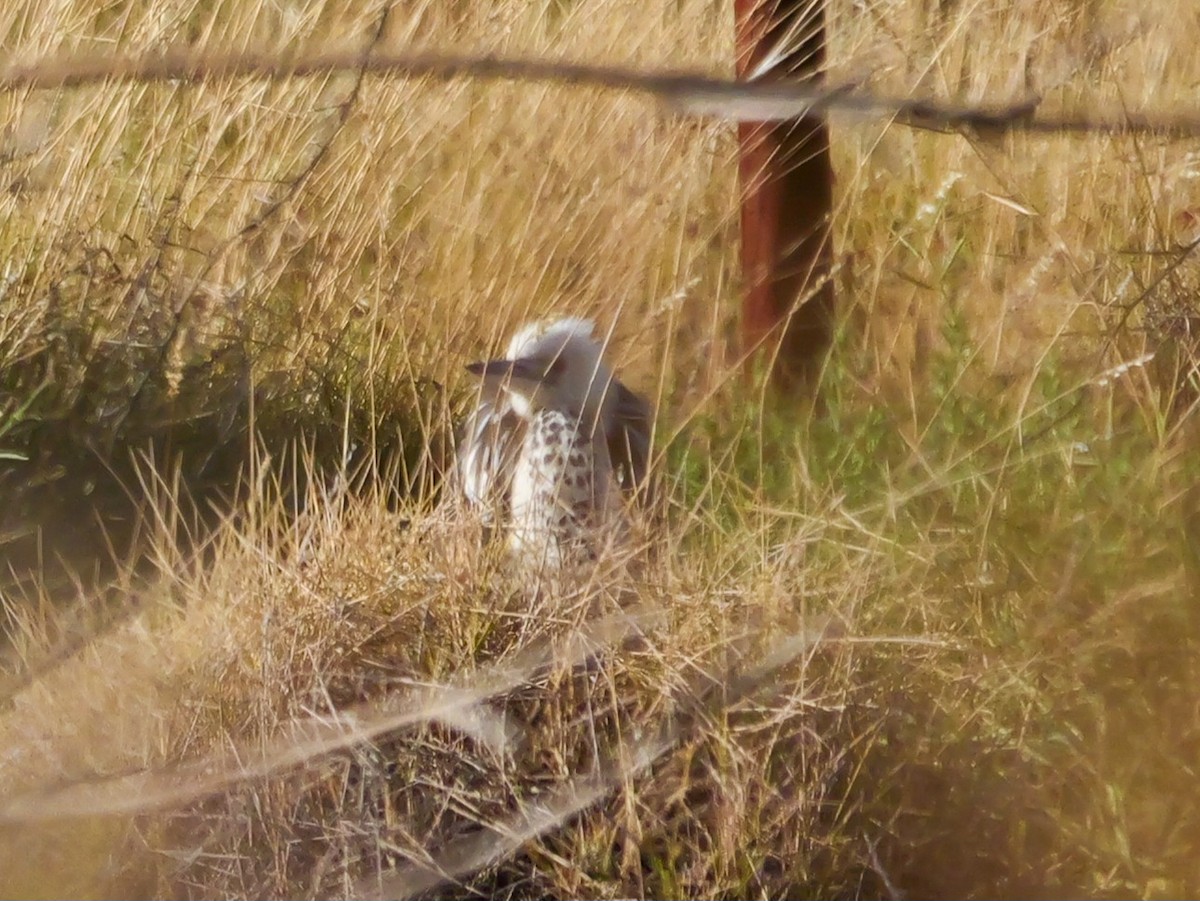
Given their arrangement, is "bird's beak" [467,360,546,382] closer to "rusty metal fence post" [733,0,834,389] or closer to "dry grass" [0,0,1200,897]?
"dry grass" [0,0,1200,897]

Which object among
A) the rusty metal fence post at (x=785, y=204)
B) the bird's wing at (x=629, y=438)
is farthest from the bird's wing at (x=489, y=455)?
the rusty metal fence post at (x=785, y=204)

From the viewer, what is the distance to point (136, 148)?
3.41 metres

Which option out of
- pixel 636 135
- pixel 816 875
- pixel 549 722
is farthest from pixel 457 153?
pixel 816 875

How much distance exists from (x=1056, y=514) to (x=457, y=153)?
159cm

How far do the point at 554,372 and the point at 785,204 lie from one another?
0.62 meters

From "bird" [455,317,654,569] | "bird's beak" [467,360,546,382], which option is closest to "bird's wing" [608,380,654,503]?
"bird" [455,317,654,569]

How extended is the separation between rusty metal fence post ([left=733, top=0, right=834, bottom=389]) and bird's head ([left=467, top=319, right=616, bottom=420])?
381mm

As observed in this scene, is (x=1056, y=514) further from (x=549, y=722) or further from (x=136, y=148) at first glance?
(x=136, y=148)

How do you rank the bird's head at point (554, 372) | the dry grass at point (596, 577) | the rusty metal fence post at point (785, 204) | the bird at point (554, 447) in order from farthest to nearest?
the rusty metal fence post at point (785, 204) < the bird's head at point (554, 372) < the bird at point (554, 447) < the dry grass at point (596, 577)

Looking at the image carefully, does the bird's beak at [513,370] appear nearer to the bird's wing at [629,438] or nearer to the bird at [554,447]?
the bird at [554,447]

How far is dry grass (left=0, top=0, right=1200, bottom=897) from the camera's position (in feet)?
6.71

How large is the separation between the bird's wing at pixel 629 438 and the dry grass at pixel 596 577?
88mm

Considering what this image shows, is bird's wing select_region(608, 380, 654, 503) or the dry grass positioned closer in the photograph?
the dry grass

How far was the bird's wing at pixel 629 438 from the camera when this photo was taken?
264cm
